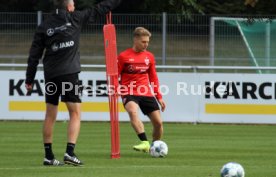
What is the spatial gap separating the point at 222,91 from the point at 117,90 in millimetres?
8895

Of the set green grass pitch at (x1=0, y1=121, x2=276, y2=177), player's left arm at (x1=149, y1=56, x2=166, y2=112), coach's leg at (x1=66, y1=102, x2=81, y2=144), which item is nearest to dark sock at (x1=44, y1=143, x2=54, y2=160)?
green grass pitch at (x1=0, y1=121, x2=276, y2=177)

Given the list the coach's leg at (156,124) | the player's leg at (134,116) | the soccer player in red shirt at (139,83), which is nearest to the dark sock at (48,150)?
the player's leg at (134,116)

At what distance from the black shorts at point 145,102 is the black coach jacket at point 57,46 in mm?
2663

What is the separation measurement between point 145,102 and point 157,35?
10.4 m

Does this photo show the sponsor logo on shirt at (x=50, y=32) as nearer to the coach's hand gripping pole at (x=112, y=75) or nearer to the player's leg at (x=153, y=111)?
the coach's hand gripping pole at (x=112, y=75)

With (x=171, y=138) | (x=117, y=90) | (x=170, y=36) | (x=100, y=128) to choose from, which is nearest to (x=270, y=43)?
(x=170, y=36)

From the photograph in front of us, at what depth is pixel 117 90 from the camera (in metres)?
14.1

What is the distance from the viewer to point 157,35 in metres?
25.5

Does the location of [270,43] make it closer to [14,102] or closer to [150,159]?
[14,102]

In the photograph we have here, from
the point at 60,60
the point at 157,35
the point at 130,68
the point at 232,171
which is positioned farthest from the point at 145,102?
the point at 157,35

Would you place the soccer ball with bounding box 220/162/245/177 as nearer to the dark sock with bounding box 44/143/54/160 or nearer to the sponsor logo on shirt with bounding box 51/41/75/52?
the dark sock with bounding box 44/143/54/160

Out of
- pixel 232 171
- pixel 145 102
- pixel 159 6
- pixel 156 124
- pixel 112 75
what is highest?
pixel 159 6

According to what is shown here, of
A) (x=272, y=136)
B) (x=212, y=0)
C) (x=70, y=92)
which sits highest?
(x=212, y=0)

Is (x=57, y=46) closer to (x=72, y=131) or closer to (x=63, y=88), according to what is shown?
(x=63, y=88)
